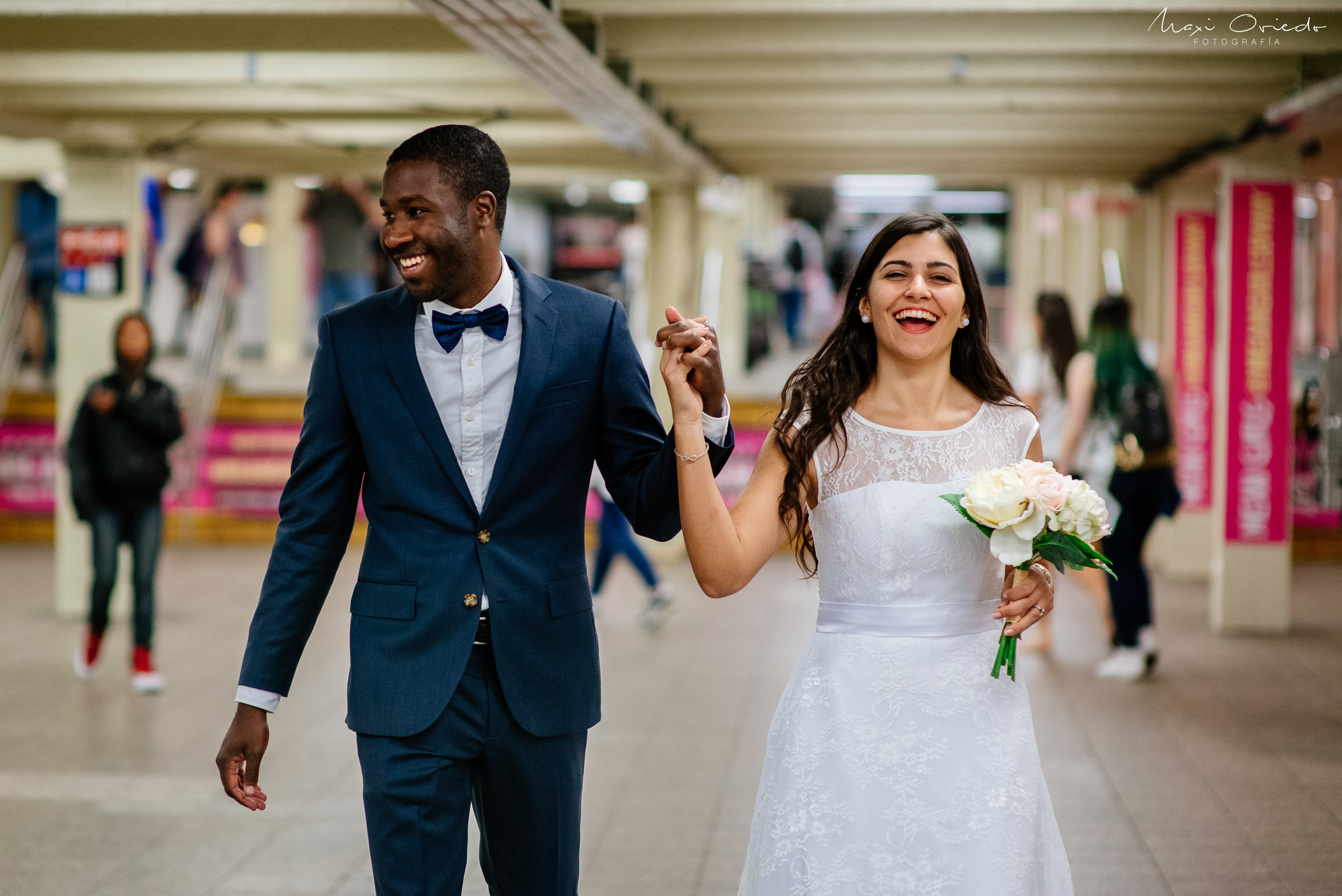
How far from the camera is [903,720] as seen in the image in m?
2.63

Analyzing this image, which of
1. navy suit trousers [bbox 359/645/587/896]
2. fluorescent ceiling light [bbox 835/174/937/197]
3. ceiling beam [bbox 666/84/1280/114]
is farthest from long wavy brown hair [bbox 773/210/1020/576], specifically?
fluorescent ceiling light [bbox 835/174/937/197]

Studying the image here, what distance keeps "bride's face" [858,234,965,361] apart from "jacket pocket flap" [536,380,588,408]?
62 cm

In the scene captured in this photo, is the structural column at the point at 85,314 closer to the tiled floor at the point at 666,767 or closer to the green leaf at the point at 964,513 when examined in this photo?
the tiled floor at the point at 666,767

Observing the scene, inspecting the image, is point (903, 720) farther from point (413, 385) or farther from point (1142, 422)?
point (1142, 422)

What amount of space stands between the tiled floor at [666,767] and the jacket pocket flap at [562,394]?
2.33m

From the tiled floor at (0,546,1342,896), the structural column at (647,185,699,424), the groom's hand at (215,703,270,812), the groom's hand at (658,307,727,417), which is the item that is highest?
the structural column at (647,185,699,424)

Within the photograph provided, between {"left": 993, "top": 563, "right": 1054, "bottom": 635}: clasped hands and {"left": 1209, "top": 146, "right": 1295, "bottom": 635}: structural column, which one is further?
{"left": 1209, "top": 146, "right": 1295, "bottom": 635}: structural column

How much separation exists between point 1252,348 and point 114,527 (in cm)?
676

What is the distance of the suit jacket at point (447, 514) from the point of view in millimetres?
2420

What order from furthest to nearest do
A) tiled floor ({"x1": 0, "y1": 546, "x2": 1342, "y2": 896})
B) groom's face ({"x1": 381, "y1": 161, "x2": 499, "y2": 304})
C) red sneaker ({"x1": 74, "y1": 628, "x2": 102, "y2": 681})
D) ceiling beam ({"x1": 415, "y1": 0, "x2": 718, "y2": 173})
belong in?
1. red sneaker ({"x1": 74, "y1": 628, "x2": 102, "y2": 681})
2. ceiling beam ({"x1": 415, "y1": 0, "x2": 718, "y2": 173})
3. tiled floor ({"x1": 0, "y1": 546, "x2": 1342, "y2": 896})
4. groom's face ({"x1": 381, "y1": 161, "x2": 499, "y2": 304})

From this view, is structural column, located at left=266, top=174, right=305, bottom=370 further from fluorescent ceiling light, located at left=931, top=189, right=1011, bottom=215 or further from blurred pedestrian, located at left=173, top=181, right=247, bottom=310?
fluorescent ceiling light, located at left=931, top=189, right=1011, bottom=215

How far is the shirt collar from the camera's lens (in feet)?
8.23

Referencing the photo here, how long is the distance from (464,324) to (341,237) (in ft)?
43.3

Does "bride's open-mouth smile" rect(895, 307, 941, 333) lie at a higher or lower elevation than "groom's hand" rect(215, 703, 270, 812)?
higher
